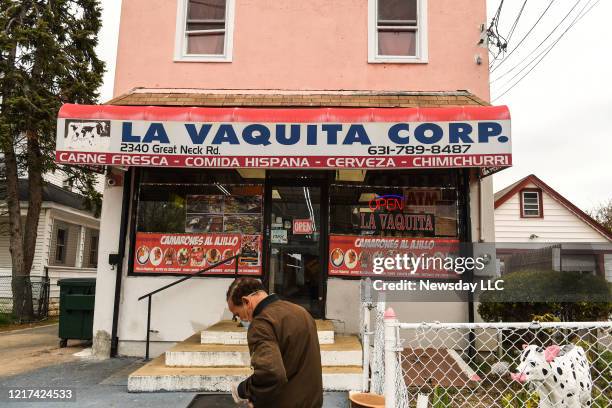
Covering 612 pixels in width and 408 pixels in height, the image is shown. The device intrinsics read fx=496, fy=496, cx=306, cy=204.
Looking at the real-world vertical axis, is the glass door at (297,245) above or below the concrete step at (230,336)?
above

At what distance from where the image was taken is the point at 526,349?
4.08 meters

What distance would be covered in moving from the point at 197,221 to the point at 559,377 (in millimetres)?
5850

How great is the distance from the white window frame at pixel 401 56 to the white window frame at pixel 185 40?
96.2 inches

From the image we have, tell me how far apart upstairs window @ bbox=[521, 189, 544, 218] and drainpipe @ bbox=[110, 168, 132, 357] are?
21.2m

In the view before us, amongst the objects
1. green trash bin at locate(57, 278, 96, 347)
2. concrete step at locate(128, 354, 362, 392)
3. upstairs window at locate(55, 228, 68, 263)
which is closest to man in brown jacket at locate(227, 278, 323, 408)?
concrete step at locate(128, 354, 362, 392)

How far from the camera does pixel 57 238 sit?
19797mm

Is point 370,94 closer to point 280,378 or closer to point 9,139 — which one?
point 280,378

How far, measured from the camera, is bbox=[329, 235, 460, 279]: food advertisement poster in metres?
7.93

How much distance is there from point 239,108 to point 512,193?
20.3m

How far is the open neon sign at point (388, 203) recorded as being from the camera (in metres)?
8.12

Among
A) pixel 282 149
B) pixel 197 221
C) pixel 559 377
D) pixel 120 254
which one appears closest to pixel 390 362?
pixel 559 377

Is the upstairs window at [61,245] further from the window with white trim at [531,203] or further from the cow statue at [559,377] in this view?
the window with white trim at [531,203]

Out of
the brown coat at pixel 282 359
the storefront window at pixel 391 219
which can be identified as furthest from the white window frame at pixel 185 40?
the brown coat at pixel 282 359

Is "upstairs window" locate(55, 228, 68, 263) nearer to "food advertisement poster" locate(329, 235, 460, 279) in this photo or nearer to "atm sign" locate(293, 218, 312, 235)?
"atm sign" locate(293, 218, 312, 235)
